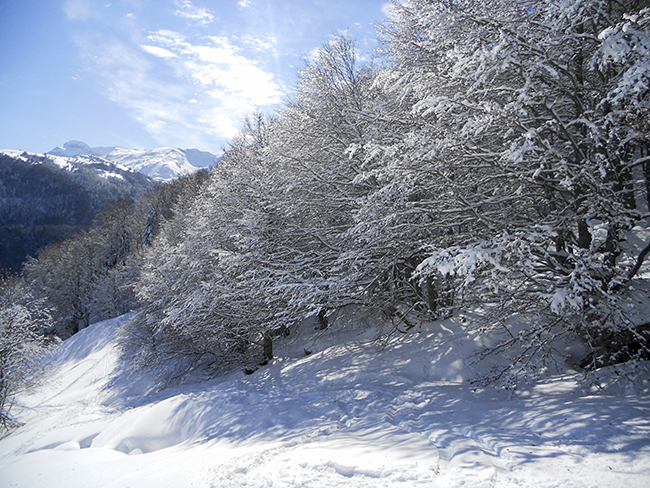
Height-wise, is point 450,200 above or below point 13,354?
above

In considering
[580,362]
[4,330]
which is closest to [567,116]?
[580,362]

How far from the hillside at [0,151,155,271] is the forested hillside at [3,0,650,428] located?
3125 inches

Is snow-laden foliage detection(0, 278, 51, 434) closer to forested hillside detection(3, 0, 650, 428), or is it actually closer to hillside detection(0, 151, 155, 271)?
forested hillside detection(3, 0, 650, 428)

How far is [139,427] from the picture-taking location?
6.61m

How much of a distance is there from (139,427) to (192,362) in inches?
256

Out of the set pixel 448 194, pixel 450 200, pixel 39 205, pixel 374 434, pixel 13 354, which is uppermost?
pixel 39 205

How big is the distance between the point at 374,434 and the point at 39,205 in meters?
150

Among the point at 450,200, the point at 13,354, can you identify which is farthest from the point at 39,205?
the point at 450,200

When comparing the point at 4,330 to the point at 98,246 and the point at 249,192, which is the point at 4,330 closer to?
the point at 249,192

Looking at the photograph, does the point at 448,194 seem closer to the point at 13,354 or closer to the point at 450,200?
the point at 450,200

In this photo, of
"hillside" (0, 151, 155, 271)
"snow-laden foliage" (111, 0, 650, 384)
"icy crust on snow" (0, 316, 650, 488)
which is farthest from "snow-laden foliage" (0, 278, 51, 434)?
"hillside" (0, 151, 155, 271)

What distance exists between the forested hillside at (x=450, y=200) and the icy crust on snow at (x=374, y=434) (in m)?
0.89

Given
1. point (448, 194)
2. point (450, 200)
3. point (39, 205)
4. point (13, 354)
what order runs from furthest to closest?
1. point (39, 205)
2. point (13, 354)
3. point (448, 194)
4. point (450, 200)

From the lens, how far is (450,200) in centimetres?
600
